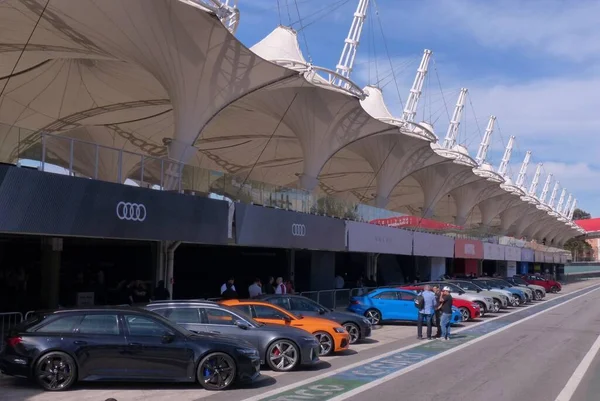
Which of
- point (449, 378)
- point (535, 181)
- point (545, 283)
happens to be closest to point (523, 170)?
point (535, 181)

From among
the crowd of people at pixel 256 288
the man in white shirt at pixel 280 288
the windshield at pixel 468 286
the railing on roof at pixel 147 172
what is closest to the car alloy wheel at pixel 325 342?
the crowd of people at pixel 256 288

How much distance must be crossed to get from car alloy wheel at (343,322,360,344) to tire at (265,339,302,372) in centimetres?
511

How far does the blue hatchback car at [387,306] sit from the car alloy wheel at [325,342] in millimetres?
7771

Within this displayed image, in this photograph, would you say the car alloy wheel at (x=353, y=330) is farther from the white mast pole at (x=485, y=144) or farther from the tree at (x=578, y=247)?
the tree at (x=578, y=247)

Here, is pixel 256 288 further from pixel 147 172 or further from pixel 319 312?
pixel 147 172

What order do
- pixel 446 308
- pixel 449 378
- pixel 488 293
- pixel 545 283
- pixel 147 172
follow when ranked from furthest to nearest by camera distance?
pixel 545 283
pixel 488 293
pixel 446 308
pixel 147 172
pixel 449 378

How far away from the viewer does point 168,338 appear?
11023 mm

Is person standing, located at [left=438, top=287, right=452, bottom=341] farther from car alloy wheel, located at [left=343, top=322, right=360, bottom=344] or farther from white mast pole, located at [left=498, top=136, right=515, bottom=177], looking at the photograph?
white mast pole, located at [left=498, top=136, right=515, bottom=177]

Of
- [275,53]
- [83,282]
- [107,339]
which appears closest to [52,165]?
[107,339]

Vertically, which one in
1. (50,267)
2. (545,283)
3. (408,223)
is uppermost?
(408,223)

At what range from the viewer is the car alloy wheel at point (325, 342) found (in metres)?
15.8

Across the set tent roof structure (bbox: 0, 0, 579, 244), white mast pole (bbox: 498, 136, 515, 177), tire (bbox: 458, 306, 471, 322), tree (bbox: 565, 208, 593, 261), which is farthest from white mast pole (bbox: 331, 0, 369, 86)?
tree (bbox: 565, 208, 593, 261)

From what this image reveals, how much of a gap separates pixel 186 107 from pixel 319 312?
38.9 feet

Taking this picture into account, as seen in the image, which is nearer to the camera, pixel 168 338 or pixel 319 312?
pixel 168 338
